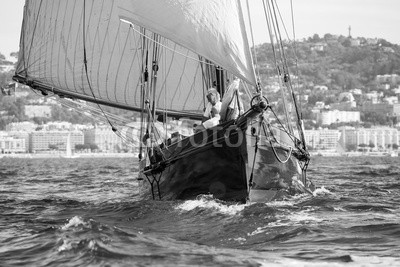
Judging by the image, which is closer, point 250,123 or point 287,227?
point 287,227

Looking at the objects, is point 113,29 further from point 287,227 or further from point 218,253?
point 218,253

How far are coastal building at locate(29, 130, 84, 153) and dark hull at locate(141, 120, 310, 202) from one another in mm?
174531

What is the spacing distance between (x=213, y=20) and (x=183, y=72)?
7.89m

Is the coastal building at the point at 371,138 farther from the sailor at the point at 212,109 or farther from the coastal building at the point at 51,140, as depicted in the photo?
the sailor at the point at 212,109

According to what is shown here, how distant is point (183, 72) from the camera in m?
25.0

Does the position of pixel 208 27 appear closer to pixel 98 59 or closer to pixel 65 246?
pixel 65 246

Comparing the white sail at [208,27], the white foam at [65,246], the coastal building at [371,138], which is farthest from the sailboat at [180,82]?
the coastal building at [371,138]

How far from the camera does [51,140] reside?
195750mm

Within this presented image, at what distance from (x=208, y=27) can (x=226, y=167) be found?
2.29 meters

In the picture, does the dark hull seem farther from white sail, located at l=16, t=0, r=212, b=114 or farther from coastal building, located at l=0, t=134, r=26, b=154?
coastal building, located at l=0, t=134, r=26, b=154

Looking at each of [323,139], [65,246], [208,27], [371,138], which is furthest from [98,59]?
[371,138]

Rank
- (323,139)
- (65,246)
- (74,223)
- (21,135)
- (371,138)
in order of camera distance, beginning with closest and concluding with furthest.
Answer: (65,246) < (74,223) < (323,139) < (371,138) < (21,135)

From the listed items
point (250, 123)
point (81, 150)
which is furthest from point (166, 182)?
point (81, 150)

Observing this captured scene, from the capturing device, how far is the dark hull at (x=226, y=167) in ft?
57.5
